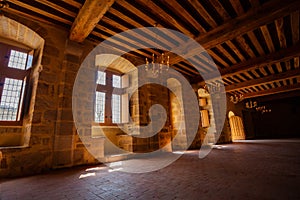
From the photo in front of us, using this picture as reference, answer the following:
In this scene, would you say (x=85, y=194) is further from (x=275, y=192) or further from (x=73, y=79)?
(x=73, y=79)

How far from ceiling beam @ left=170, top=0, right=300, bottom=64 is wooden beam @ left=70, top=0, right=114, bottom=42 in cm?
223

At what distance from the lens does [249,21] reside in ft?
9.49

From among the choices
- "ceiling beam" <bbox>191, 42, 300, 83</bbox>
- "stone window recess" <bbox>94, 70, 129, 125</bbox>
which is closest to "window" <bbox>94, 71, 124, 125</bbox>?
"stone window recess" <bbox>94, 70, 129, 125</bbox>

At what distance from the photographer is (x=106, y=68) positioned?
496 cm

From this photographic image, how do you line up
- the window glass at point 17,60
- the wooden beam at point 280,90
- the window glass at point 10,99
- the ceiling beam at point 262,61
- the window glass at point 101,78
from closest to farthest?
1. the window glass at point 10,99
2. the window glass at point 17,60
3. the ceiling beam at point 262,61
4. the window glass at point 101,78
5. the wooden beam at point 280,90

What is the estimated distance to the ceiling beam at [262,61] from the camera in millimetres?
4103

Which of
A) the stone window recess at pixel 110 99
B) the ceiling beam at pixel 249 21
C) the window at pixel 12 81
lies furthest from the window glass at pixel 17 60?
the ceiling beam at pixel 249 21

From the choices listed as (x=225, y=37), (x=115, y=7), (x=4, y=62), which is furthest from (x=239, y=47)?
(x=4, y=62)

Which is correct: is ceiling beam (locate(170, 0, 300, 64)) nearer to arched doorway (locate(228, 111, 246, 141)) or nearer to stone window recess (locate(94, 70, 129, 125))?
stone window recess (locate(94, 70, 129, 125))

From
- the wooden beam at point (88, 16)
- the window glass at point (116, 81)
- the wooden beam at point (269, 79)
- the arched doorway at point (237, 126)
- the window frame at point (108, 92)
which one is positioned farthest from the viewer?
the arched doorway at point (237, 126)

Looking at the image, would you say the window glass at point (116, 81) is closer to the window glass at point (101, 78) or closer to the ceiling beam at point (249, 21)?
the window glass at point (101, 78)

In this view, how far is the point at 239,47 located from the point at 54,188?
5.24m

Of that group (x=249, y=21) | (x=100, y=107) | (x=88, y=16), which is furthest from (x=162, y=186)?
(x=100, y=107)

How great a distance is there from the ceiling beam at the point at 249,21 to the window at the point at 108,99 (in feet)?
9.24
